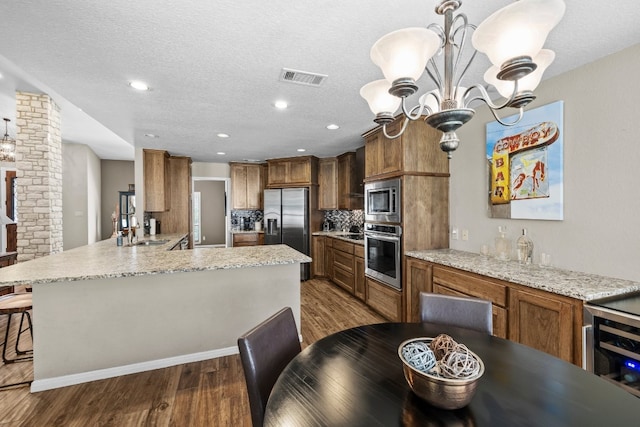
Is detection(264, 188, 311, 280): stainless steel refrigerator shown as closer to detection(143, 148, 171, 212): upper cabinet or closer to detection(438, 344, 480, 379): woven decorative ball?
detection(143, 148, 171, 212): upper cabinet

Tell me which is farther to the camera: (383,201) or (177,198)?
(177,198)

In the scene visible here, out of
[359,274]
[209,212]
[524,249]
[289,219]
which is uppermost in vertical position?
[209,212]

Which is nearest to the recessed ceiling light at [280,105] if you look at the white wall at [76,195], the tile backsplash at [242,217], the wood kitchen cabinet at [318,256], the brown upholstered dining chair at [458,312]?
the brown upholstered dining chair at [458,312]

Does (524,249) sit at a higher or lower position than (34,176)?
lower

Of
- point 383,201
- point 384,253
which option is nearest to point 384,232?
point 384,253

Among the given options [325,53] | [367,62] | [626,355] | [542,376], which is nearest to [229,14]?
[325,53]

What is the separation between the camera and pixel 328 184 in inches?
219

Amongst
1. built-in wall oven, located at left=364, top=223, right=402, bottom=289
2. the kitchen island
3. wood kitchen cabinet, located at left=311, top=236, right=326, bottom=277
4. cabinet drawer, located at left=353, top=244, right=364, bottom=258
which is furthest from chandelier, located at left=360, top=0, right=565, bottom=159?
wood kitchen cabinet, located at left=311, top=236, right=326, bottom=277

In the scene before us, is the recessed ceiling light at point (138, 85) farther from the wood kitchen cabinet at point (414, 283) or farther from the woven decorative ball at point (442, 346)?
the wood kitchen cabinet at point (414, 283)

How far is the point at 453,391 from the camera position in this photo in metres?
0.81

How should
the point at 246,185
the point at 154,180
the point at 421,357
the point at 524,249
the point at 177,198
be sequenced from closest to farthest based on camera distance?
the point at 421,357 < the point at 524,249 < the point at 154,180 < the point at 177,198 < the point at 246,185

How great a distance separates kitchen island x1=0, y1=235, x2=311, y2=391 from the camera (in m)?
2.11

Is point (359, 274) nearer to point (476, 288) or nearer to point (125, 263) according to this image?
point (476, 288)

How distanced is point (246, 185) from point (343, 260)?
9.50 ft
